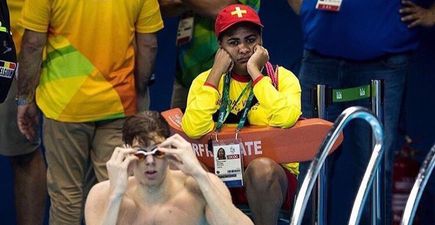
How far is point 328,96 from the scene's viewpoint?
6.49 metres

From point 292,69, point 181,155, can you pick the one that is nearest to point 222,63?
point 181,155

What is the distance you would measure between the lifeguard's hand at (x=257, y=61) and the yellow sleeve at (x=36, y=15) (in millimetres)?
1141

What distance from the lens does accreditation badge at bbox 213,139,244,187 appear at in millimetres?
5848

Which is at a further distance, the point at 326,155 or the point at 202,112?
the point at 202,112

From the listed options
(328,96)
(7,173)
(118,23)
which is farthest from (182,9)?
(7,173)

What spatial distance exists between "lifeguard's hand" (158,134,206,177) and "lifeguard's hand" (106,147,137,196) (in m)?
0.14

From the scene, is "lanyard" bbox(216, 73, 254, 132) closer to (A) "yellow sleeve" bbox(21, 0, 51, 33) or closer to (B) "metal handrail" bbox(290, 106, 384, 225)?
(B) "metal handrail" bbox(290, 106, 384, 225)

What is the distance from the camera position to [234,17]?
6.03m

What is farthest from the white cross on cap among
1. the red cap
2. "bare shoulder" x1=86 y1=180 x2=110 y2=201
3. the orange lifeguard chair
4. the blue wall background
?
the blue wall background

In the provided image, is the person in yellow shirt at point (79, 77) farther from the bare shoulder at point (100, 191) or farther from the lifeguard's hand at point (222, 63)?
the bare shoulder at point (100, 191)

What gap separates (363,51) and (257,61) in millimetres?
994

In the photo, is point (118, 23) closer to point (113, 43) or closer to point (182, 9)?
point (113, 43)

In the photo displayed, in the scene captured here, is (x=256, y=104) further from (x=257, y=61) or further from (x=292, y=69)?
(x=292, y=69)

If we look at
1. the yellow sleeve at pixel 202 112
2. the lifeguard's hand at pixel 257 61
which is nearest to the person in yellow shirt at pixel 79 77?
the yellow sleeve at pixel 202 112
